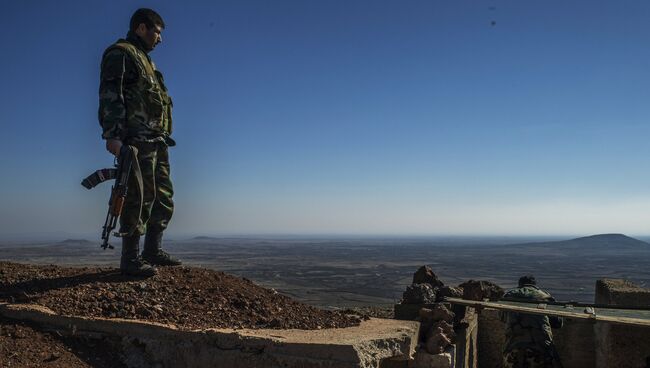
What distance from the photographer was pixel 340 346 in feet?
10.8

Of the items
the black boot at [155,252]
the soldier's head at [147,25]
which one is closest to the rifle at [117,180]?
the black boot at [155,252]

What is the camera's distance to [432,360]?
3.97 metres

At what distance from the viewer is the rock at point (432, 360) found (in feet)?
13.0

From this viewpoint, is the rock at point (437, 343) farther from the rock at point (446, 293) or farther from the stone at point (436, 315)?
the rock at point (446, 293)

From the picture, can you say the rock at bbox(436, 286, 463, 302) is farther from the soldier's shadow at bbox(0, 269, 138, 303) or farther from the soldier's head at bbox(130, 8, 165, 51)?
the soldier's head at bbox(130, 8, 165, 51)

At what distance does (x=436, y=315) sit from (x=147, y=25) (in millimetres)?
3732

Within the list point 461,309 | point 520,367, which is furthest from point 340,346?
point 520,367

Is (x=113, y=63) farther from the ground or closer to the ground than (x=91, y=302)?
farther from the ground

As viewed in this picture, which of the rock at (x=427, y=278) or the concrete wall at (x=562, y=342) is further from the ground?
the rock at (x=427, y=278)

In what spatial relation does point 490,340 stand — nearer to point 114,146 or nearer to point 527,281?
point 527,281

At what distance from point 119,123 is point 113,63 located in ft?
1.76

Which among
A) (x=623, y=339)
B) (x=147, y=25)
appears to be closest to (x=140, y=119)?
(x=147, y=25)

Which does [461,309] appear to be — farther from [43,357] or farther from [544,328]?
[43,357]

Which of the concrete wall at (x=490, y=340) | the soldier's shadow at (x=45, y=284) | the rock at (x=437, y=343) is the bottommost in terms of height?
the concrete wall at (x=490, y=340)
